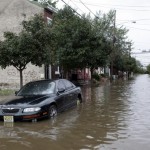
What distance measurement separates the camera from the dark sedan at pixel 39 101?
10.9 meters

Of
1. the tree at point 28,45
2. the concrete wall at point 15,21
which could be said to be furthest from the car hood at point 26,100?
the concrete wall at point 15,21

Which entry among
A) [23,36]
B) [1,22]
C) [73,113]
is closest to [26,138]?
[73,113]

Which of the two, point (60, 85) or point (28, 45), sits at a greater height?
point (28, 45)

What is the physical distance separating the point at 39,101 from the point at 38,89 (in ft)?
5.02

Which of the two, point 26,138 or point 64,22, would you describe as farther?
point 64,22

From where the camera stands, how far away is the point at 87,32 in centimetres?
2898

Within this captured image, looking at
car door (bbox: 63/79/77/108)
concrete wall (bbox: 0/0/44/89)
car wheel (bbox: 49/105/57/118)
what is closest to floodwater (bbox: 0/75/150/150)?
car wheel (bbox: 49/105/57/118)

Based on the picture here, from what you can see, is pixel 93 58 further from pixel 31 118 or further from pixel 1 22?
pixel 31 118

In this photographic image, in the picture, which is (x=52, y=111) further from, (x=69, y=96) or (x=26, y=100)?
(x=69, y=96)

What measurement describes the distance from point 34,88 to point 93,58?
1715 cm

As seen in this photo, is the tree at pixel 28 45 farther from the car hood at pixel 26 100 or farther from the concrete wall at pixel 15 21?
the concrete wall at pixel 15 21

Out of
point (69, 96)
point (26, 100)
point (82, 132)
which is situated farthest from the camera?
point (69, 96)

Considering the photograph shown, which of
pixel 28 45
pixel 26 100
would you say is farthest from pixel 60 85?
pixel 28 45

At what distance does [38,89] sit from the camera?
41.8 ft
